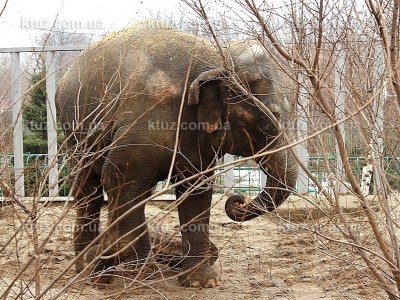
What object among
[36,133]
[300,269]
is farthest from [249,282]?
[36,133]

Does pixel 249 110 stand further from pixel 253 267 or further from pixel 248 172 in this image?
pixel 248 172

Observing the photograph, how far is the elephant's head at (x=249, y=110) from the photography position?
5527mm

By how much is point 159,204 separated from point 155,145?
5036 mm

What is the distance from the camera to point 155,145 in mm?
5750

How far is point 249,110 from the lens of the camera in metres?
5.62

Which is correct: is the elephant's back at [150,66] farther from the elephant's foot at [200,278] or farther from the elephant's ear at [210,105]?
the elephant's foot at [200,278]

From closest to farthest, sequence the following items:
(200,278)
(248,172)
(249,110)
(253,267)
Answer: (248,172), (249,110), (200,278), (253,267)

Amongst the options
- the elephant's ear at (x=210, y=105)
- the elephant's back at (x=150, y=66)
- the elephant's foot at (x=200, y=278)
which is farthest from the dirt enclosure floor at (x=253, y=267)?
the elephant's back at (x=150, y=66)

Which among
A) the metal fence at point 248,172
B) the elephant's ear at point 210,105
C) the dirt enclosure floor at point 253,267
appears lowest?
the dirt enclosure floor at point 253,267

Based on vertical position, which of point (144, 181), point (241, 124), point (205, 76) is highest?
point (205, 76)

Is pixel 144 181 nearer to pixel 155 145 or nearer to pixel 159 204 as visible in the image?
pixel 155 145

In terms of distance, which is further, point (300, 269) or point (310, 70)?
point (300, 269)

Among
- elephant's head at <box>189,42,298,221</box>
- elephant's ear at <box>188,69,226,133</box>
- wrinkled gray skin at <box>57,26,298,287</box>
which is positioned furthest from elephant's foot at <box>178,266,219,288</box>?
elephant's ear at <box>188,69,226,133</box>

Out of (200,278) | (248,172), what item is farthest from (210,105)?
(248,172)
